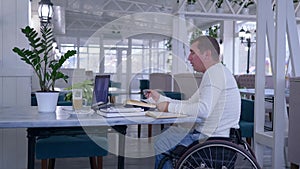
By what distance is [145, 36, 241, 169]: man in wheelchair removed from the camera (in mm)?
2072

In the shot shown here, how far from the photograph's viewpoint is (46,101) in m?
2.24

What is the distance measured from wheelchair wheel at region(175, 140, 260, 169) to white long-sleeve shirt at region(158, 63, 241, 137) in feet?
0.59

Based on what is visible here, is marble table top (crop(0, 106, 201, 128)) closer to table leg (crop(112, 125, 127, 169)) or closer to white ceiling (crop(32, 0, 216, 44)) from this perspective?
table leg (crop(112, 125, 127, 169))

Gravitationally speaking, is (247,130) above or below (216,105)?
below

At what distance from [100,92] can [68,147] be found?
46 cm

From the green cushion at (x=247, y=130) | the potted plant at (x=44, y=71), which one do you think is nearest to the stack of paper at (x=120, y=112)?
the potted plant at (x=44, y=71)

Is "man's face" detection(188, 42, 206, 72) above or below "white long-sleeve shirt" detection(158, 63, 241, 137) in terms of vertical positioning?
above

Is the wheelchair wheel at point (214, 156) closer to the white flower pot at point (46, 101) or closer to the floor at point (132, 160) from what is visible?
the white flower pot at point (46, 101)

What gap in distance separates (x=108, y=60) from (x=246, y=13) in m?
11.6

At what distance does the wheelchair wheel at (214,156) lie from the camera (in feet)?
6.19

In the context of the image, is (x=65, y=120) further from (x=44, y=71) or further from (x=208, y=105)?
(x=208, y=105)

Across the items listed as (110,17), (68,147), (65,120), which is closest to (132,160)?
(68,147)

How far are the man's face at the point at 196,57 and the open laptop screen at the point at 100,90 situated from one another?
0.61m

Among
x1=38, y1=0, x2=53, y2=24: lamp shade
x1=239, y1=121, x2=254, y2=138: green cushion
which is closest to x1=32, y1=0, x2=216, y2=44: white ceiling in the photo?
x1=38, y1=0, x2=53, y2=24: lamp shade
